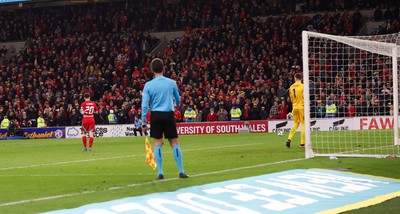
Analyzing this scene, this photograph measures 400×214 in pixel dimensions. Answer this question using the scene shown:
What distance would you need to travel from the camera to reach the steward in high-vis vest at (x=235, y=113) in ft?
124

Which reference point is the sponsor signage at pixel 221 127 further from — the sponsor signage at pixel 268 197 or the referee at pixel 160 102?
the sponsor signage at pixel 268 197

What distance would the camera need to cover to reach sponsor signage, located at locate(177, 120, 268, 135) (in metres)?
37.0

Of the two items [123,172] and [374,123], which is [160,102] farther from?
[374,123]

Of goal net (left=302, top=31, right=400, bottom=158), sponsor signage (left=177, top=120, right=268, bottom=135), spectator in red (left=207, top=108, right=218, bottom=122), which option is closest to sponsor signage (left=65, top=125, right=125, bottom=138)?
sponsor signage (left=177, top=120, right=268, bottom=135)

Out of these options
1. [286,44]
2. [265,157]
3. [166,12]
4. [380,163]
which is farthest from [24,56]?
[380,163]

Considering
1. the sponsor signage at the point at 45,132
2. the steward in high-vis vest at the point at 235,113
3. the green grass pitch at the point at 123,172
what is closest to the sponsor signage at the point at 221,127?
the steward in high-vis vest at the point at 235,113

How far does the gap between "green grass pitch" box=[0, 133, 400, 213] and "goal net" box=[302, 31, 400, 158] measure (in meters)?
3.13

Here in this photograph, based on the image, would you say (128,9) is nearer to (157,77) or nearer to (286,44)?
(286,44)

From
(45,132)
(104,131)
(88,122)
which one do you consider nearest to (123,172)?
(88,122)

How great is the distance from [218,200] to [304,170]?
4.11 m

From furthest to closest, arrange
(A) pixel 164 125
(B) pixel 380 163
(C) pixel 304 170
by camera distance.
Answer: (B) pixel 380 163 < (C) pixel 304 170 < (A) pixel 164 125

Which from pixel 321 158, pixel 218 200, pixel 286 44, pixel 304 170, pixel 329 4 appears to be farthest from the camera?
pixel 329 4

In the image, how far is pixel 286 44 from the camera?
42125 millimetres

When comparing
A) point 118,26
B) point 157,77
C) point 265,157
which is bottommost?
point 265,157
